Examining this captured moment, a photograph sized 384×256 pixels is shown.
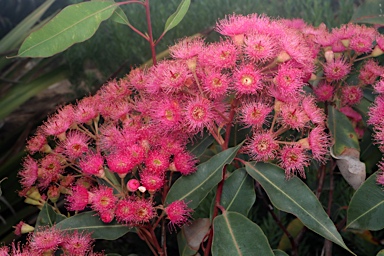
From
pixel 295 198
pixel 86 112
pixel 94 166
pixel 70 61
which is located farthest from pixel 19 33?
pixel 295 198

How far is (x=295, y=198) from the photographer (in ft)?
2.41

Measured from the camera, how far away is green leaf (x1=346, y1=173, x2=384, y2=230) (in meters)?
0.78

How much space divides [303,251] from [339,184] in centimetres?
A: 20

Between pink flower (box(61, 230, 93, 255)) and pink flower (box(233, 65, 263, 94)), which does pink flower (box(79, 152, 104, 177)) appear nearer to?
pink flower (box(61, 230, 93, 255))

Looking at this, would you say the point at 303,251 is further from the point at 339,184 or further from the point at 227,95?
the point at 227,95

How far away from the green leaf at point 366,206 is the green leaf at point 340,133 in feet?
0.32

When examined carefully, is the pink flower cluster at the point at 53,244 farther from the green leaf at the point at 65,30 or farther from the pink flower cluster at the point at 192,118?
the green leaf at the point at 65,30

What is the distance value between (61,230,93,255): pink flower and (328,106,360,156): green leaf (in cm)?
44

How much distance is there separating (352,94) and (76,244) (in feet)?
1.91

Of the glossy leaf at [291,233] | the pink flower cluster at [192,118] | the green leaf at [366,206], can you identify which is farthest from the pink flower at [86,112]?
the glossy leaf at [291,233]

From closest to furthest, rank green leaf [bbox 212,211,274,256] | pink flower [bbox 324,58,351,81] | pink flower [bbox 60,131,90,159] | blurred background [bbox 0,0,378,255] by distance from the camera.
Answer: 1. green leaf [bbox 212,211,274,256]
2. pink flower [bbox 60,131,90,159]
3. pink flower [bbox 324,58,351,81]
4. blurred background [bbox 0,0,378,255]

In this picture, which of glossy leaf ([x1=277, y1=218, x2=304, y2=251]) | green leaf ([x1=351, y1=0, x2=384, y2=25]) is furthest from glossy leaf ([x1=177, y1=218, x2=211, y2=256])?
green leaf ([x1=351, y1=0, x2=384, y2=25])

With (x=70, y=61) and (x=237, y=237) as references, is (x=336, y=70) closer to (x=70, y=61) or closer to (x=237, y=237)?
(x=237, y=237)

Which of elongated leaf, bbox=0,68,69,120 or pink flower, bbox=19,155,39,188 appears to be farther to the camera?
elongated leaf, bbox=0,68,69,120
